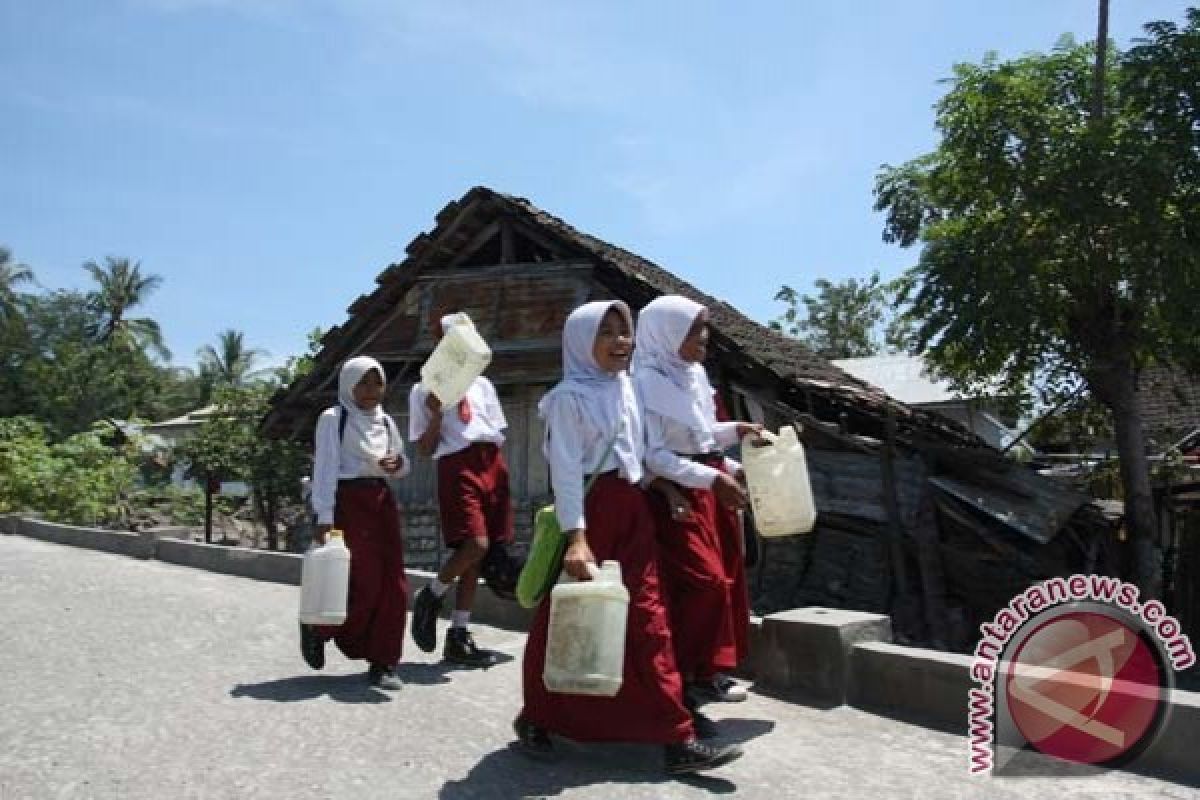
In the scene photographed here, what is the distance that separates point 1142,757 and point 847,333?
118 feet

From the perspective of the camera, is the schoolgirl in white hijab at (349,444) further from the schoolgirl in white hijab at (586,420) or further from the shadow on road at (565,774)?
the shadow on road at (565,774)

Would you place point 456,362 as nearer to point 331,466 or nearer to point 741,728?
point 331,466

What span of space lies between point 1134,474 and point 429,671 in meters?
8.66

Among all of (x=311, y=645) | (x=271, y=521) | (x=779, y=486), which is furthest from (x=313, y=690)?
(x=271, y=521)

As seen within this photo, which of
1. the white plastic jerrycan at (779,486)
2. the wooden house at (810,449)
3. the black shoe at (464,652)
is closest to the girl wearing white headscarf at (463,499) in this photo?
the black shoe at (464,652)

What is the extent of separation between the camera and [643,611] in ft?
11.3

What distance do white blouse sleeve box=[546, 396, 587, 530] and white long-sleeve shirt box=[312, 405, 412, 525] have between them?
1.69 m

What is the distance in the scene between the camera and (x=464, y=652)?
5.27 meters

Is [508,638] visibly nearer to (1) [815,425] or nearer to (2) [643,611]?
(2) [643,611]

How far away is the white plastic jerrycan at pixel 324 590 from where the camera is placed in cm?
455

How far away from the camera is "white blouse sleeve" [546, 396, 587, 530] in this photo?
→ 135 inches

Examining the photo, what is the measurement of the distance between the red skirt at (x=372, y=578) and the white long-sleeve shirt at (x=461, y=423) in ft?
1.25

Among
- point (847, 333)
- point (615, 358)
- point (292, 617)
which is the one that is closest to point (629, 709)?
point (615, 358)

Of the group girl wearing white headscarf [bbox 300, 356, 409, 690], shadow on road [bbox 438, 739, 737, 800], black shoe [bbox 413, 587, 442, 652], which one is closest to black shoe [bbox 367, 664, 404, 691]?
girl wearing white headscarf [bbox 300, 356, 409, 690]
